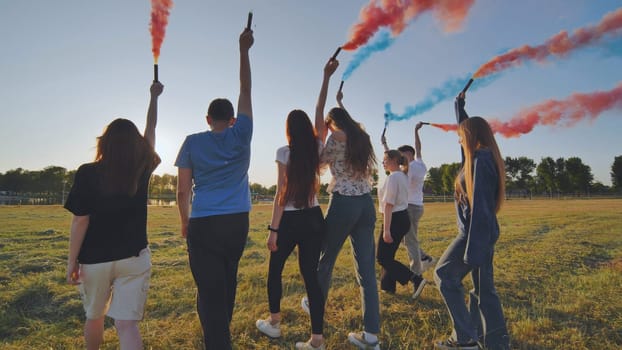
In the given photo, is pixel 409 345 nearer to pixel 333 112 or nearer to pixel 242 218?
pixel 242 218

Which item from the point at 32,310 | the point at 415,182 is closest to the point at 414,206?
the point at 415,182

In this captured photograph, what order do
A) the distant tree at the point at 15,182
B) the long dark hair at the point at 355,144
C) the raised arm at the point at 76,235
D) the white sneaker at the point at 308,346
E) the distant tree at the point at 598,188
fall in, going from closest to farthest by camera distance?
the raised arm at the point at 76,235, the white sneaker at the point at 308,346, the long dark hair at the point at 355,144, the distant tree at the point at 598,188, the distant tree at the point at 15,182

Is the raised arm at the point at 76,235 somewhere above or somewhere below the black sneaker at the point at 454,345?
above

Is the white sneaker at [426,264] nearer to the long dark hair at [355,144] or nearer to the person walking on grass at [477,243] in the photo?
the person walking on grass at [477,243]

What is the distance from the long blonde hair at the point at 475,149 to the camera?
335 cm

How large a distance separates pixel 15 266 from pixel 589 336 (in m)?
10.4

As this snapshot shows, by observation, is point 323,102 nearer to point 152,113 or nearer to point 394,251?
point 152,113

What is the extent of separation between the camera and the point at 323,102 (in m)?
4.09

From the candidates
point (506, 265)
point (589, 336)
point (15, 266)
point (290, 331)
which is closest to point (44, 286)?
point (15, 266)

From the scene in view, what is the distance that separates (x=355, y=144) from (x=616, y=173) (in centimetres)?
11789

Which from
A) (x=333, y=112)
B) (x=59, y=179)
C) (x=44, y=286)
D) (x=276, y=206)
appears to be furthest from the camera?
(x=59, y=179)

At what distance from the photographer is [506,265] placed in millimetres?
7543

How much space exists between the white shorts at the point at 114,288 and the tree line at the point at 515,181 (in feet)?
219

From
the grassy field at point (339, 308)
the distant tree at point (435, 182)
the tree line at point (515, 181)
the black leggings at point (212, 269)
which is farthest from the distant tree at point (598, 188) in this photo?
the black leggings at point (212, 269)
